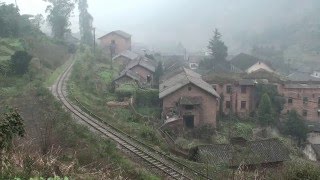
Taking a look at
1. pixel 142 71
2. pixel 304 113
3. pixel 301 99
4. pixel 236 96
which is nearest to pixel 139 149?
pixel 236 96

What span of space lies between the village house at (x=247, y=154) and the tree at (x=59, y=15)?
119 feet

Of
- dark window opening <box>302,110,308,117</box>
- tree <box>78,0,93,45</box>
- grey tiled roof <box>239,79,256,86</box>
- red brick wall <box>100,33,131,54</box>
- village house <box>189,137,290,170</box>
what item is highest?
tree <box>78,0,93,45</box>

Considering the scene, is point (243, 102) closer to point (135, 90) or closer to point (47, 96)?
point (135, 90)

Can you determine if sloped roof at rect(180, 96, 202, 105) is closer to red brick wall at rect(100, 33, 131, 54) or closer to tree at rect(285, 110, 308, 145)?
tree at rect(285, 110, 308, 145)

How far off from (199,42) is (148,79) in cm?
6444

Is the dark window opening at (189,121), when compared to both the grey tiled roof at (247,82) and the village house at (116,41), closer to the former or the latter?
the grey tiled roof at (247,82)

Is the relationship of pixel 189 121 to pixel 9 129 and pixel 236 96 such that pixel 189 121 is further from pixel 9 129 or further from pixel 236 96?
pixel 9 129

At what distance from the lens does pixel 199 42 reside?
111 m

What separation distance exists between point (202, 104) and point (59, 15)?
2794 centimetres

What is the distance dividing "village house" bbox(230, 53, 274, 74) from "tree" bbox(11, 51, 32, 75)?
3421 centimetres

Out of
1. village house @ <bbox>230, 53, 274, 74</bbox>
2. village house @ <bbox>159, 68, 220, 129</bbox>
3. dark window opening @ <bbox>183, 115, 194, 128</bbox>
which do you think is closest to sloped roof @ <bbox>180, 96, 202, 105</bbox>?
village house @ <bbox>159, 68, 220, 129</bbox>

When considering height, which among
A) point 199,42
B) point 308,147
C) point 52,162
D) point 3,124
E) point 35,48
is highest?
point 199,42

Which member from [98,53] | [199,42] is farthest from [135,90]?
[199,42]

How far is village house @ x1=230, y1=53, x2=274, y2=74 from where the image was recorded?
5744 cm
